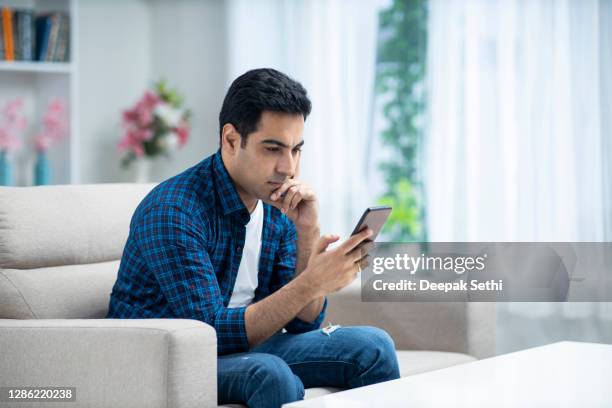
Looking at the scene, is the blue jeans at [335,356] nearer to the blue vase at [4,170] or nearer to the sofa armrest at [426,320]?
the sofa armrest at [426,320]

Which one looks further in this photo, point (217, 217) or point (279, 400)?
point (217, 217)

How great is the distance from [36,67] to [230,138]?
2.34 meters

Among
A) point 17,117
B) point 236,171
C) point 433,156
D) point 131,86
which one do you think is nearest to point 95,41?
point 131,86

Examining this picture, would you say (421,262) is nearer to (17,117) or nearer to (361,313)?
(361,313)

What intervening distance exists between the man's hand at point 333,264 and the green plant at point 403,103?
205 centimetres

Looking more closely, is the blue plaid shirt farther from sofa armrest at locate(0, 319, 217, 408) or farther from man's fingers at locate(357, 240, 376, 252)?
man's fingers at locate(357, 240, 376, 252)

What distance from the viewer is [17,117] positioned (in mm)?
3922

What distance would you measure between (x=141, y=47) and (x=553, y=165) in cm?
233

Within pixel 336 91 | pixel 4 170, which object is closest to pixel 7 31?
pixel 4 170

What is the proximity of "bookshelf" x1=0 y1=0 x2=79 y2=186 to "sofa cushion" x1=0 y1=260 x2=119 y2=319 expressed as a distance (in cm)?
203

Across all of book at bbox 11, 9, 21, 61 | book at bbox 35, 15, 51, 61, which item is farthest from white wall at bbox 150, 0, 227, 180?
book at bbox 11, 9, 21, 61

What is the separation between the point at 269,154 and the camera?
179 centimetres

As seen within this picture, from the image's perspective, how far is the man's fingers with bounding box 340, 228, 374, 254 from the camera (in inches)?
64.4
